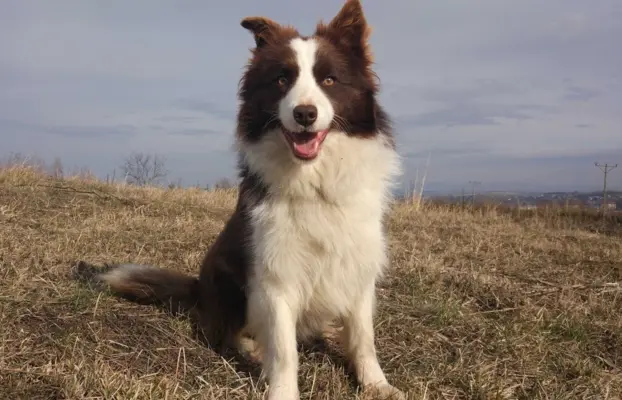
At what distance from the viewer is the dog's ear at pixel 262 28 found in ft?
12.0

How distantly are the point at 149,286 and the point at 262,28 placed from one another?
6.11 ft

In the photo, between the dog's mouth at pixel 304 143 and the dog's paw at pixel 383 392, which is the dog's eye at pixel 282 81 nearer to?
the dog's mouth at pixel 304 143

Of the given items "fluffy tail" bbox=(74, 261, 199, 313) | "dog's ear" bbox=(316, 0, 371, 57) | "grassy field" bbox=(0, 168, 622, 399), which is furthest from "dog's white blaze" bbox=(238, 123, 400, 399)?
"fluffy tail" bbox=(74, 261, 199, 313)

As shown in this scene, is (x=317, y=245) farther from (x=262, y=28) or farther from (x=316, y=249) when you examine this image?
(x=262, y=28)

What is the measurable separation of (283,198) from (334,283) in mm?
560

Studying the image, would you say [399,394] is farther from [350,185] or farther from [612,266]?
[612,266]

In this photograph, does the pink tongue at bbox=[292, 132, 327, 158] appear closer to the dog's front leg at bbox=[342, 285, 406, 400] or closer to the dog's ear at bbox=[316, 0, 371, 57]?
the dog's ear at bbox=[316, 0, 371, 57]

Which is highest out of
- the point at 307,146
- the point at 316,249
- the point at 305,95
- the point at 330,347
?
the point at 305,95

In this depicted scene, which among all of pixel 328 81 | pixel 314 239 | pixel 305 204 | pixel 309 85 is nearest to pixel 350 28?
pixel 328 81

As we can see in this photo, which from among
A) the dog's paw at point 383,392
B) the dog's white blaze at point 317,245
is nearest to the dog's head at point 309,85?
the dog's white blaze at point 317,245

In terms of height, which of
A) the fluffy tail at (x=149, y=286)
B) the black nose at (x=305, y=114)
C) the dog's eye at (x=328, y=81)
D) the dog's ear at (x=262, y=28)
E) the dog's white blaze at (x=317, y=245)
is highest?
the dog's ear at (x=262, y=28)

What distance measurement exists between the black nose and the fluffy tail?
1.55 metres

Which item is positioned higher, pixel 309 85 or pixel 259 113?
pixel 309 85

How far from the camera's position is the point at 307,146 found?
3191 millimetres
